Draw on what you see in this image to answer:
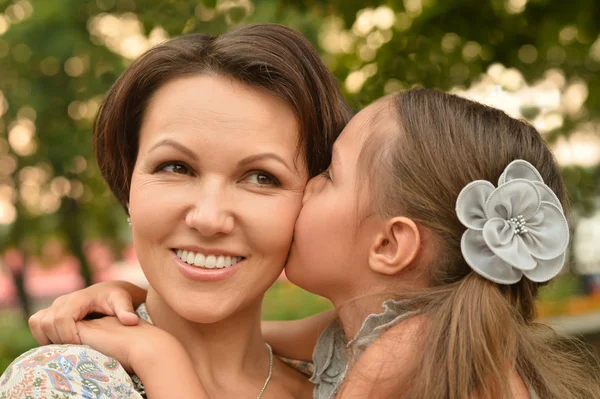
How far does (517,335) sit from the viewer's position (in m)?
2.31

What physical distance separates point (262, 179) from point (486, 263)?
747mm

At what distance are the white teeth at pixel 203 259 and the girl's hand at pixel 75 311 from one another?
0.28 meters

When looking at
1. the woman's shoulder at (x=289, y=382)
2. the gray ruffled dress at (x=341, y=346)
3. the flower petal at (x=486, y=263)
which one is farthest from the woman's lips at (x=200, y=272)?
the flower petal at (x=486, y=263)

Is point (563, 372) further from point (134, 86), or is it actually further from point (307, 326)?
point (134, 86)

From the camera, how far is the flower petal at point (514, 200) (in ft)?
7.64

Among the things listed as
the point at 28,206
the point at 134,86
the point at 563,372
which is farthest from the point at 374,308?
the point at 28,206

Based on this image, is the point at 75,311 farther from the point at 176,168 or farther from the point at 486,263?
the point at 486,263

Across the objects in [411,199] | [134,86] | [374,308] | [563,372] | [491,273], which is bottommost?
[563,372]

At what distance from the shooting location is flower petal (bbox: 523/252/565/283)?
2.34 m

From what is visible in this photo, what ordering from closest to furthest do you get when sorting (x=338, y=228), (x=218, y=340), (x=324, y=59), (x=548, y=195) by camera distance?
1. (x=548, y=195)
2. (x=338, y=228)
3. (x=218, y=340)
4. (x=324, y=59)

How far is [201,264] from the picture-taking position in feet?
7.80

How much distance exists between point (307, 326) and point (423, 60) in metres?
1.53

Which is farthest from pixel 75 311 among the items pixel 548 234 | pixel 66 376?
pixel 548 234

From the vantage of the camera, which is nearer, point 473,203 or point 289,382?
point 473,203
